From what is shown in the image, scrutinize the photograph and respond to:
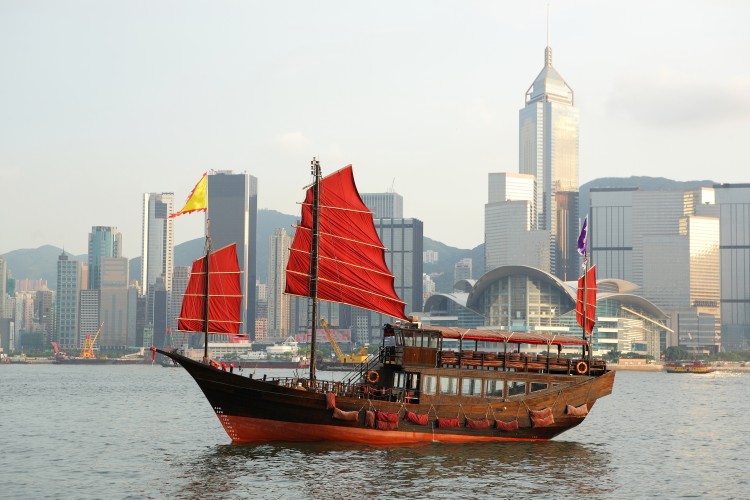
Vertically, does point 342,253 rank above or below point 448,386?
above

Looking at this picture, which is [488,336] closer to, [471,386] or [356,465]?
[471,386]

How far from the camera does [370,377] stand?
47969 millimetres

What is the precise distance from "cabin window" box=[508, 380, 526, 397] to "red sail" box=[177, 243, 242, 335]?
14.2 metres

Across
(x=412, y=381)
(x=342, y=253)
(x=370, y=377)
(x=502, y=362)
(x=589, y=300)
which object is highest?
(x=342, y=253)

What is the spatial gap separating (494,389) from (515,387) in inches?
43.7

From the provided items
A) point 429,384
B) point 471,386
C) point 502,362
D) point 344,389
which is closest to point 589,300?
point 502,362

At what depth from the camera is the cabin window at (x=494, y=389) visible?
48.6m

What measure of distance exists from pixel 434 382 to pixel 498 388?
3.26 meters

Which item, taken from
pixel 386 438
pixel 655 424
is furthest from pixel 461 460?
pixel 655 424

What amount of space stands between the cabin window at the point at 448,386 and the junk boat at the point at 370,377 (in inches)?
1.9

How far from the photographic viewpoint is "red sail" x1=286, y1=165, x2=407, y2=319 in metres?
50.1

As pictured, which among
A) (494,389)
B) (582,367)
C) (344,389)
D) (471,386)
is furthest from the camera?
(582,367)

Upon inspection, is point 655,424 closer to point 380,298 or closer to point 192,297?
point 380,298

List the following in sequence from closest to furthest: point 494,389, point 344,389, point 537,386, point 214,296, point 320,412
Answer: point 320,412, point 344,389, point 494,389, point 537,386, point 214,296
